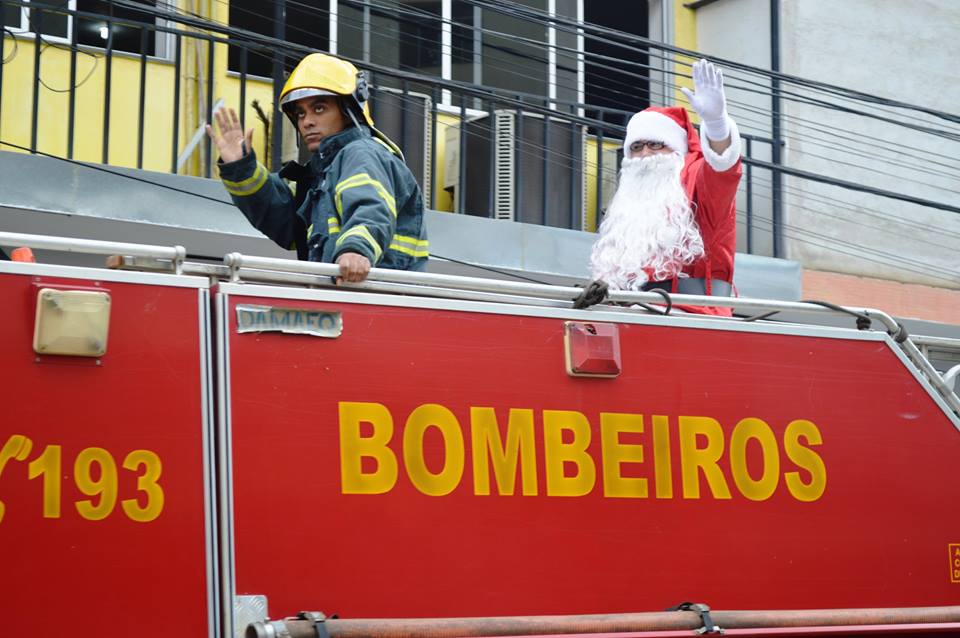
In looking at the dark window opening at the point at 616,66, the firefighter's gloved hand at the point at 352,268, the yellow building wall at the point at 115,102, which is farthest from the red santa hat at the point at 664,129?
the dark window opening at the point at 616,66

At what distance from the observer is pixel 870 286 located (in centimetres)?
1123

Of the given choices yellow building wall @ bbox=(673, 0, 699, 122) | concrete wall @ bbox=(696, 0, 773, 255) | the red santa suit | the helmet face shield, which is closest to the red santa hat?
the red santa suit

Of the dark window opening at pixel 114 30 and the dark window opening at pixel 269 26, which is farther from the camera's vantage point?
the dark window opening at pixel 269 26

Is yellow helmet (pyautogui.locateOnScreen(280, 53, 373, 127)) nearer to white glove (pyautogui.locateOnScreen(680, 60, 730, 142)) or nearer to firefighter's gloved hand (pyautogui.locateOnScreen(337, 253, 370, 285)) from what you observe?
firefighter's gloved hand (pyautogui.locateOnScreen(337, 253, 370, 285))

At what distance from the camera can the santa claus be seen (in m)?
4.95

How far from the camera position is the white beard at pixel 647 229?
17.0 feet

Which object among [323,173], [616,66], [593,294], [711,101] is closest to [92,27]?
[616,66]

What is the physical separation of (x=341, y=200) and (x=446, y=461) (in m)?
0.94

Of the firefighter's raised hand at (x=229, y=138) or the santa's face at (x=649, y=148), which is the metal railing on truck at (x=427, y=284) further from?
the santa's face at (x=649, y=148)

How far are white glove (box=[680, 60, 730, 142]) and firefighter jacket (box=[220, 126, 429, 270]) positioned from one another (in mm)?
1034

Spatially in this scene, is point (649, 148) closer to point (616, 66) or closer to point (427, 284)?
point (427, 284)

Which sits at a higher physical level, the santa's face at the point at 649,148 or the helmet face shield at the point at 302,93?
the helmet face shield at the point at 302,93

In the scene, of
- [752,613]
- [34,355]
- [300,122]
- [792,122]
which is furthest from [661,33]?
[34,355]

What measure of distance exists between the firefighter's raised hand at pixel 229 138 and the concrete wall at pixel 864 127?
6856mm
